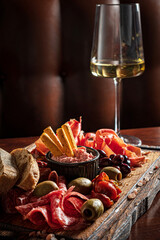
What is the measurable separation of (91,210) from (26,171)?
0.18m

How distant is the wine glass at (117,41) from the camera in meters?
1.16

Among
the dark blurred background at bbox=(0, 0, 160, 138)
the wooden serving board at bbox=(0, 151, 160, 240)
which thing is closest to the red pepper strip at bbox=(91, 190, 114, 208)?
the wooden serving board at bbox=(0, 151, 160, 240)

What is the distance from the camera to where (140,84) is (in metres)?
1.93

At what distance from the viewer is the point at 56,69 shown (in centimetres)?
178

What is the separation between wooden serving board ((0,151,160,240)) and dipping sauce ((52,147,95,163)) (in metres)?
0.11

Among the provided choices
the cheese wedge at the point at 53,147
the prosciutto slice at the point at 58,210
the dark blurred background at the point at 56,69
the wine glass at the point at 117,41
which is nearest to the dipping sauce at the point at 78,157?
the cheese wedge at the point at 53,147

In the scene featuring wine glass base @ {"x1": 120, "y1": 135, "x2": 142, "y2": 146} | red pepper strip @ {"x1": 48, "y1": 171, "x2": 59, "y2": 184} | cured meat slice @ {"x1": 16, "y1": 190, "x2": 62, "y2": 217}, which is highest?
red pepper strip @ {"x1": 48, "y1": 171, "x2": 59, "y2": 184}

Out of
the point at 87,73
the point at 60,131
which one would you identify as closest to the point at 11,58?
the point at 87,73

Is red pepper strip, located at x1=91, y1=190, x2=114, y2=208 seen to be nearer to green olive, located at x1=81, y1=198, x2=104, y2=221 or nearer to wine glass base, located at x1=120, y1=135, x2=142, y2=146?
green olive, located at x1=81, y1=198, x2=104, y2=221

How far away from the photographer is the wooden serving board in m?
0.70

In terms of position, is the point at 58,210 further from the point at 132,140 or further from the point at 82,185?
the point at 132,140

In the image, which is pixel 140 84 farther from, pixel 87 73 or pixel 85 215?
pixel 85 215

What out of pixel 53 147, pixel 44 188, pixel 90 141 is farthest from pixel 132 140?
pixel 44 188

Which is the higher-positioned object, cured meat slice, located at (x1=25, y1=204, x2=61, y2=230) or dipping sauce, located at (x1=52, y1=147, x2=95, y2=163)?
dipping sauce, located at (x1=52, y1=147, x2=95, y2=163)
